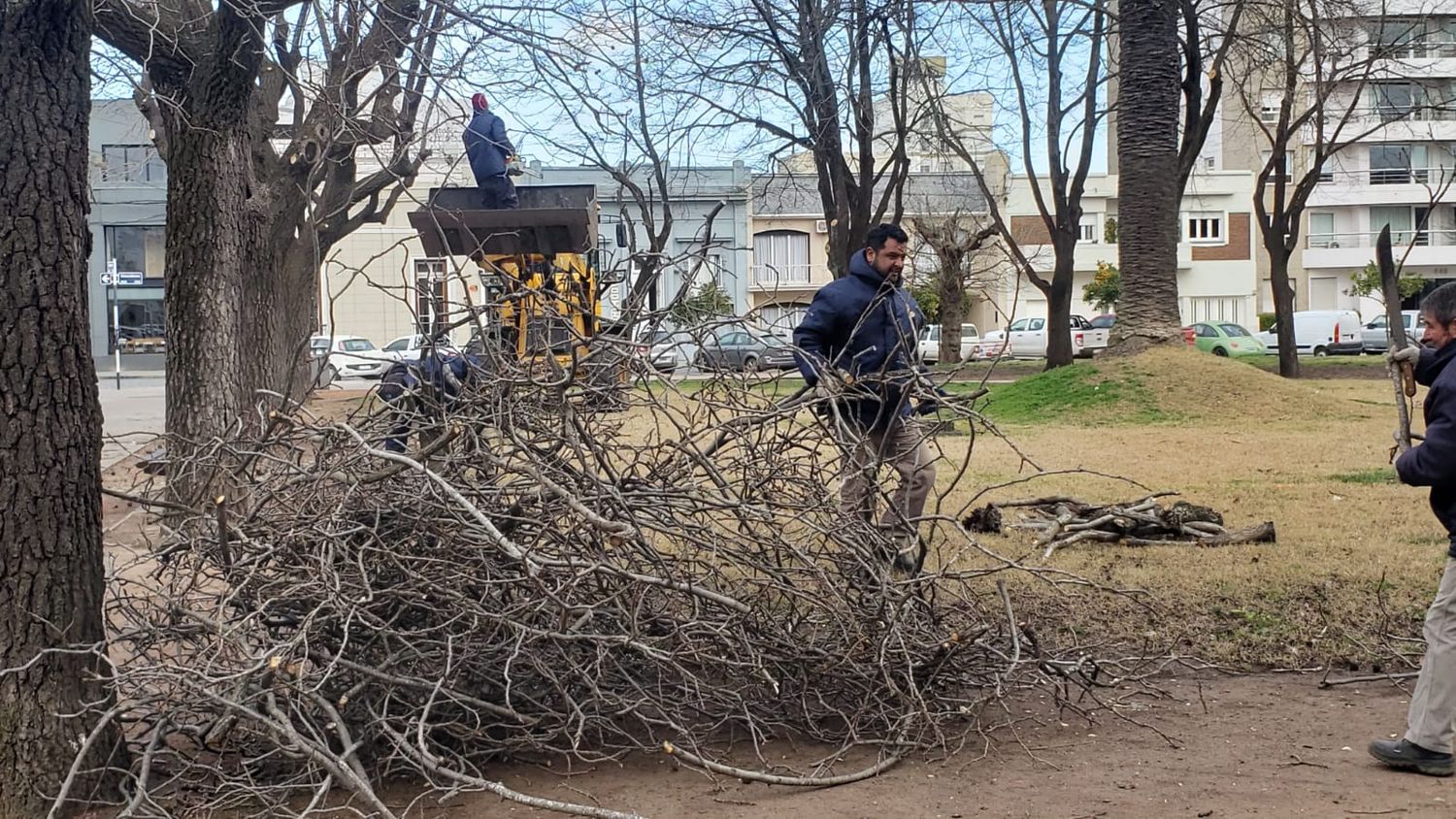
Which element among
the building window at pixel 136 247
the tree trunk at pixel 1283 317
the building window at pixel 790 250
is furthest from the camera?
the building window at pixel 790 250

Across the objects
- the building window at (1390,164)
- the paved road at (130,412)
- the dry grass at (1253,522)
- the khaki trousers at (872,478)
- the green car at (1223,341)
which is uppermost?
the building window at (1390,164)

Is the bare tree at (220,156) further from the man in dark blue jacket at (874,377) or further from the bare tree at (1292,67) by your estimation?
the bare tree at (1292,67)

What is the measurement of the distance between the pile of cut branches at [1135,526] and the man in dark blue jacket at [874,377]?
1614 millimetres

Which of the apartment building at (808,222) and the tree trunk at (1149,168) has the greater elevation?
the apartment building at (808,222)

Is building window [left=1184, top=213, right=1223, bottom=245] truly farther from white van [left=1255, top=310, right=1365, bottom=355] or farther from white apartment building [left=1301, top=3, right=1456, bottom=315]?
white van [left=1255, top=310, right=1365, bottom=355]

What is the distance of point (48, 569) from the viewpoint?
13.0 ft

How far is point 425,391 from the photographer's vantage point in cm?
452

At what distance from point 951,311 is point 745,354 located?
108 ft

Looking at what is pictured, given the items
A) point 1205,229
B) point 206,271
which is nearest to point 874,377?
point 206,271

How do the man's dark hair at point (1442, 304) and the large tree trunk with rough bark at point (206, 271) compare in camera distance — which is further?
the large tree trunk with rough bark at point (206, 271)

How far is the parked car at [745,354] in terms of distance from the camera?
4.89 meters

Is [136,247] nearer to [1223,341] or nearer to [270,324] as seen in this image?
[1223,341]

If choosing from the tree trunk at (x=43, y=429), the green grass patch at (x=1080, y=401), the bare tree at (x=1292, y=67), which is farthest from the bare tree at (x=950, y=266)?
the tree trunk at (x=43, y=429)

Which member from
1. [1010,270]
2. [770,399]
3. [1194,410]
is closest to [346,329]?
[1010,270]
